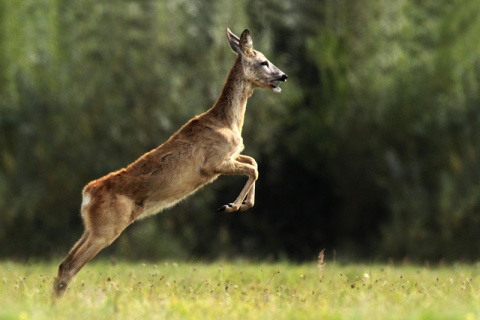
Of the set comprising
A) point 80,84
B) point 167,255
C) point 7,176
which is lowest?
point 167,255

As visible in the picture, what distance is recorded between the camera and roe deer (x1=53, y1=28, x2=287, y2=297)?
1034cm

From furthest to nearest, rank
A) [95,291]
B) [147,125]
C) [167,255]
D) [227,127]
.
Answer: [147,125] → [167,255] → [227,127] → [95,291]

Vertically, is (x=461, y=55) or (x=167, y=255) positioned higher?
(x=461, y=55)

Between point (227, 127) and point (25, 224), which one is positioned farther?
point (25, 224)

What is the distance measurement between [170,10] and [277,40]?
418 centimetres

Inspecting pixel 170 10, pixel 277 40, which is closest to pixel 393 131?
pixel 277 40

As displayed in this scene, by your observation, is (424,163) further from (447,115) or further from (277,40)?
(277,40)

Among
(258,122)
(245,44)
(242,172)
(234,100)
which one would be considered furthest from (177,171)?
(258,122)

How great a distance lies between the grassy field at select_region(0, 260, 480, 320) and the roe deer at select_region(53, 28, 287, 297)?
0.57 m

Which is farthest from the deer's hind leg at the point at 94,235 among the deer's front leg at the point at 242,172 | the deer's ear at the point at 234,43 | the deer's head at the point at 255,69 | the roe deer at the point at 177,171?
the deer's ear at the point at 234,43

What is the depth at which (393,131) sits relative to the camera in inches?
1166

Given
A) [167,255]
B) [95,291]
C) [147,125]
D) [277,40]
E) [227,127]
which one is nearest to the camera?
[95,291]

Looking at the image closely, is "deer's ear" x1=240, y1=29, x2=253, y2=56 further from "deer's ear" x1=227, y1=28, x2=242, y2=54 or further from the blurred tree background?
the blurred tree background

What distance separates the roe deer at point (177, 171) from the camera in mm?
10336
